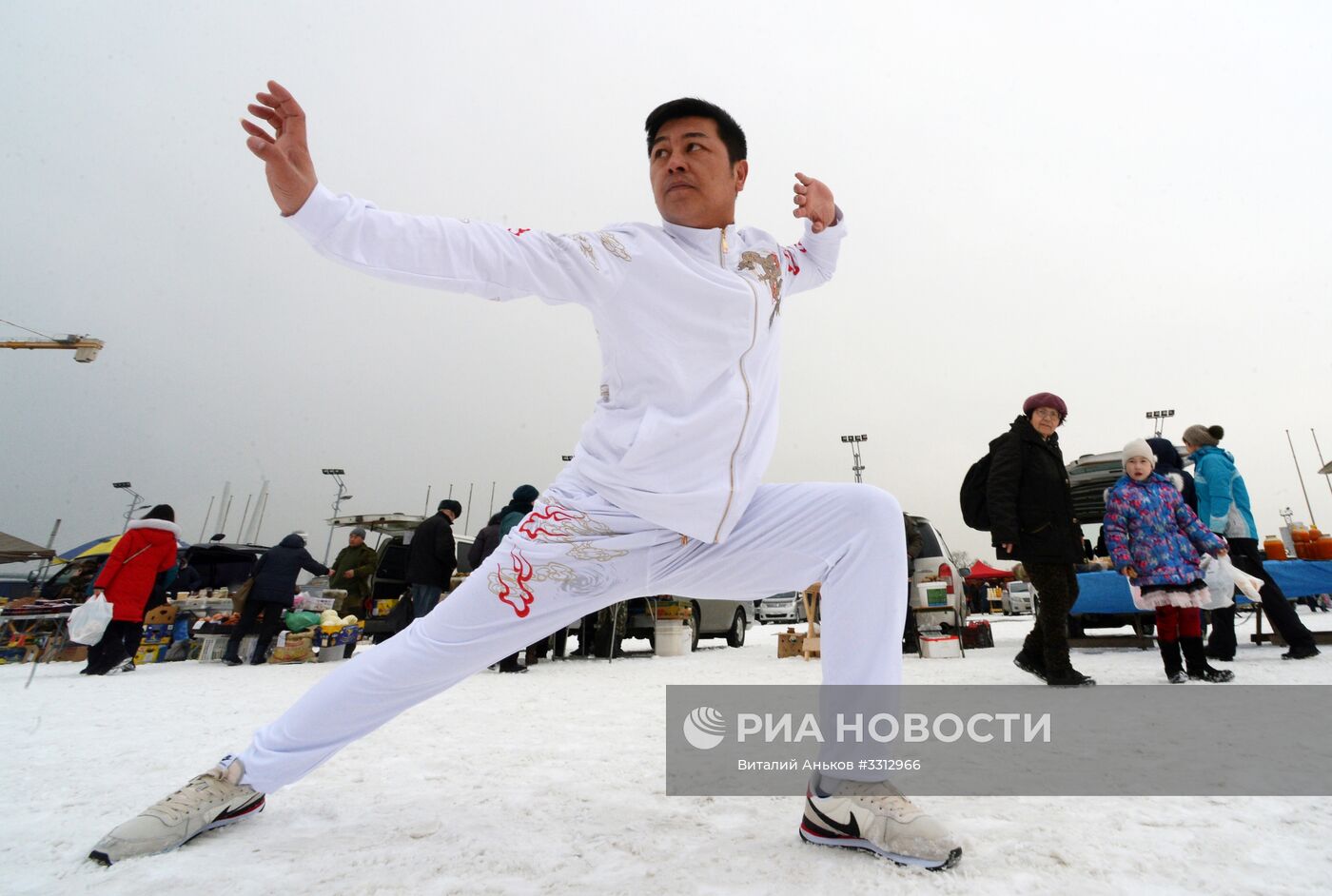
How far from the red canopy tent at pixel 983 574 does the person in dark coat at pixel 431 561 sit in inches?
896

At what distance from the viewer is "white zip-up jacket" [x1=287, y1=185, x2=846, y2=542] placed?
1663 mm

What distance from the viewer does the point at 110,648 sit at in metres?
7.71

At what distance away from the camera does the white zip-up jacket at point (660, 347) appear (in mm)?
1663

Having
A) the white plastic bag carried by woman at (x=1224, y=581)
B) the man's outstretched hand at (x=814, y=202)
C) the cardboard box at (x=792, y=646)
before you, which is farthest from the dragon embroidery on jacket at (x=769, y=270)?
the cardboard box at (x=792, y=646)

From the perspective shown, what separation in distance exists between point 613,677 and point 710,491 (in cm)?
511

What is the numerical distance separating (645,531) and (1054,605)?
421cm

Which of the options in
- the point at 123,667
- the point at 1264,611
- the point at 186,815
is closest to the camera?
Answer: the point at 186,815

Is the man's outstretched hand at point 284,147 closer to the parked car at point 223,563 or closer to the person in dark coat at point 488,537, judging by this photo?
the person in dark coat at point 488,537

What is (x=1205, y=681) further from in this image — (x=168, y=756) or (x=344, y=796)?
(x=168, y=756)

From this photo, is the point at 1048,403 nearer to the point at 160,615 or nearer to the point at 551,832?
the point at 551,832

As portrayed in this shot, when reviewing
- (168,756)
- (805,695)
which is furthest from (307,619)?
(805,695)

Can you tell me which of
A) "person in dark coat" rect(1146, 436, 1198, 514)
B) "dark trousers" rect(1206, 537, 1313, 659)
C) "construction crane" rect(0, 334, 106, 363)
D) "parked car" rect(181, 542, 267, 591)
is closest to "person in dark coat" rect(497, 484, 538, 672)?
"person in dark coat" rect(1146, 436, 1198, 514)

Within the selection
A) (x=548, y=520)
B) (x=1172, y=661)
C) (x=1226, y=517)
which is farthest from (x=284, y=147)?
(x=1226, y=517)

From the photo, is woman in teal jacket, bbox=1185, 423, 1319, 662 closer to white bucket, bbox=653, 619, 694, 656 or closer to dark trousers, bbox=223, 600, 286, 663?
white bucket, bbox=653, 619, 694, 656
